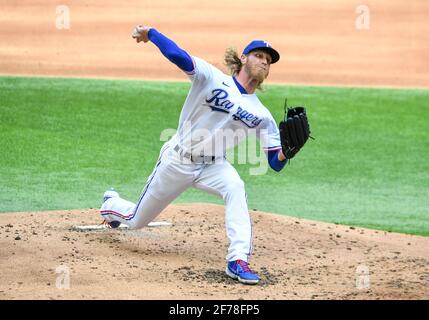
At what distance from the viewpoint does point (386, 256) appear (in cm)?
734

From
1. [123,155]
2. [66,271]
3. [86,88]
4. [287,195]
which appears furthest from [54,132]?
[66,271]

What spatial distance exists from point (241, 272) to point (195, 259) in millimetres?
703

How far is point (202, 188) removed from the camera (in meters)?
6.94

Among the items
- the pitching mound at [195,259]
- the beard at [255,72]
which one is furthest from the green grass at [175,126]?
the beard at [255,72]

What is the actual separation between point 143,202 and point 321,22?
10.7m

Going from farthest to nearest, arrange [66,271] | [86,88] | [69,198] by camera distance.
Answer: [86,88] < [69,198] < [66,271]

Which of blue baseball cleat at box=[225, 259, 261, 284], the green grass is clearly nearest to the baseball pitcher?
blue baseball cleat at box=[225, 259, 261, 284]

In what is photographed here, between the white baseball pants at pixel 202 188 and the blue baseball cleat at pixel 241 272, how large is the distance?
0.14ft

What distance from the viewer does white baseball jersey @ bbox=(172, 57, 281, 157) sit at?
262 inches

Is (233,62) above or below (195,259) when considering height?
above

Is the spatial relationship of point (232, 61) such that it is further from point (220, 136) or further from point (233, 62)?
point (220, 136)

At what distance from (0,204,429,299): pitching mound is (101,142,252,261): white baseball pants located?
263mm

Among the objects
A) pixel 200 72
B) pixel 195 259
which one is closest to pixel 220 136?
pixel 200 72

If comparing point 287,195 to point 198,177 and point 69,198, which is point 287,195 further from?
point 198,177
